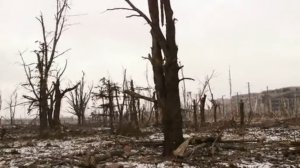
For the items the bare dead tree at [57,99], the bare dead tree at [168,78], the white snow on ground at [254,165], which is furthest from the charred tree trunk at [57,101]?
the white snow on ground at [254,165]

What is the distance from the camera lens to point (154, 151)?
415 inches

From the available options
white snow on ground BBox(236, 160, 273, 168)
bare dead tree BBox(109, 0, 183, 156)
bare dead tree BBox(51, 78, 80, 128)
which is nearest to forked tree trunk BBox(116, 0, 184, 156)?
bare dead tree BBox(109, 0, 183, 156)

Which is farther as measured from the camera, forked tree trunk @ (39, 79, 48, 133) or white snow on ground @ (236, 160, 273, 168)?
forked tree trunk @ (39, 79, 48, 133)

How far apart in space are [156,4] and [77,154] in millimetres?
4575

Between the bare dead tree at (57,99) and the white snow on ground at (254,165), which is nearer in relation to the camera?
the white snow on ground at (254,165)

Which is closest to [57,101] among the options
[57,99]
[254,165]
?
[57,99]

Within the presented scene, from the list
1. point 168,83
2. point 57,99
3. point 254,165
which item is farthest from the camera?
point 57,99

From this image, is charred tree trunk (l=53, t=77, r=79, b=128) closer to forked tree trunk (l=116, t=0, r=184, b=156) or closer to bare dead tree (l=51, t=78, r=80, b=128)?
bare dead tree (l=51, t=78, r=80, b=128)

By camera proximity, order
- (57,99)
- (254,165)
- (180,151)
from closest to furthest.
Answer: (254,165) < (180,151) < (57,99)

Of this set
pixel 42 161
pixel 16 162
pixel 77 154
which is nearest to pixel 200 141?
pixel 77 154

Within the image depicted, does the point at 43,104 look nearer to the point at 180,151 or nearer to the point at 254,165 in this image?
the point at 180,151

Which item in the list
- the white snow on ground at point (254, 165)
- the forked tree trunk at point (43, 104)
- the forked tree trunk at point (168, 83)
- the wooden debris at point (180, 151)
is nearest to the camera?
the white snow on ground at point (254, 165)

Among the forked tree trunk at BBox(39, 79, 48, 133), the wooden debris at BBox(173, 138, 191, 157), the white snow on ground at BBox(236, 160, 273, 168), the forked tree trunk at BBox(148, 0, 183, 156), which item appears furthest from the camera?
the forked tree trunk at BBox(39, 79, 48, 133)

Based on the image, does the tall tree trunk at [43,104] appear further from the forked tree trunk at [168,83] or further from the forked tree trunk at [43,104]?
the forked tree trunk at [168,83]
